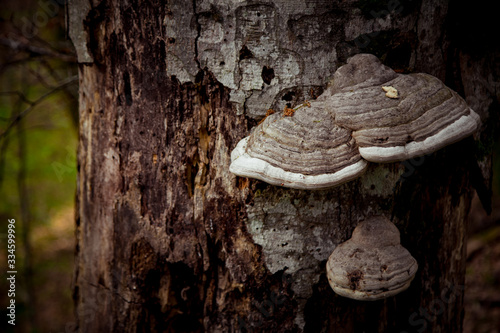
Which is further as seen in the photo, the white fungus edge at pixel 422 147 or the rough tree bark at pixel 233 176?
the rough tree bark at pixel 233 176

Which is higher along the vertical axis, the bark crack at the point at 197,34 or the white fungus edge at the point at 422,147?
the bark crack at the point at 197,34

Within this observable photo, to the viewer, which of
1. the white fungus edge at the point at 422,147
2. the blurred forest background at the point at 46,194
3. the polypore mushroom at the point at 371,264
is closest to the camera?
the white fungus edge at the point at 422,147

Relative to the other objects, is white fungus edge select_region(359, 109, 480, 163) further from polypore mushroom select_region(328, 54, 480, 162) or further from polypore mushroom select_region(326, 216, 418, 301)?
polypore mushroom select_region(326, 216, 418, 301)

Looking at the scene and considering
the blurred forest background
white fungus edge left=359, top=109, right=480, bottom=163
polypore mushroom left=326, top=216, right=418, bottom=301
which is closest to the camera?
white fungus edge left=359, top=109, right=480, bottom=163

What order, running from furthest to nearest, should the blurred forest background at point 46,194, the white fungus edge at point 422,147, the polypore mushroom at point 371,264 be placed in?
the blurred forest background at point 46,194, the polypore mushroom at point 371,264, the white fungus edge at point 422,147

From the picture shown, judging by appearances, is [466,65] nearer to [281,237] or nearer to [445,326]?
[281,237]

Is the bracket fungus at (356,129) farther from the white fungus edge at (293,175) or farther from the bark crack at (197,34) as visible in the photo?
the bark crack at (197,34)

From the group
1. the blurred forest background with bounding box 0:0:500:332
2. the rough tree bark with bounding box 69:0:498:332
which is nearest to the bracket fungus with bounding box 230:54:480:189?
the rough tree bark with bounding box 69:0:498:332

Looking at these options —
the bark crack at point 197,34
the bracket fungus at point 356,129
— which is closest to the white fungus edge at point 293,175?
the bracket fungus at point 356,129
